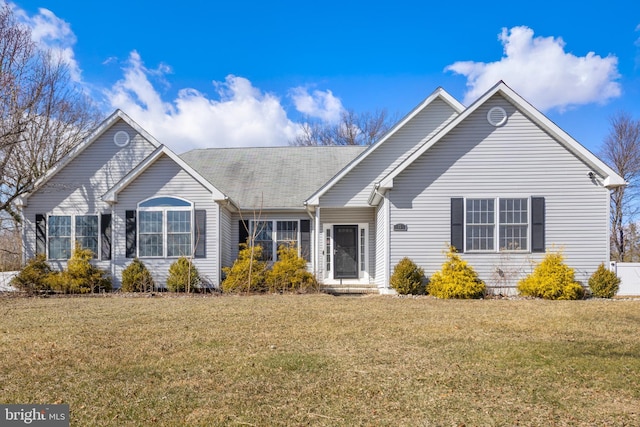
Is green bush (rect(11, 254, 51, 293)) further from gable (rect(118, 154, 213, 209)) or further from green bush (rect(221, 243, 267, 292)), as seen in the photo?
green bush (rect(221, 243, 267, 292))

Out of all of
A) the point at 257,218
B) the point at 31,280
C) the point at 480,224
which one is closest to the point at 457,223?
the point at 480,224

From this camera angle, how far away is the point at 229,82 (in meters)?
22.9

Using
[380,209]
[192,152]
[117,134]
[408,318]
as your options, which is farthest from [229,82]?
[408,318]

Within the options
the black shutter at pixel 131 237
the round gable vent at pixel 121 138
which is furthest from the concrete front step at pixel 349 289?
the round gable vent at pixel 121 138

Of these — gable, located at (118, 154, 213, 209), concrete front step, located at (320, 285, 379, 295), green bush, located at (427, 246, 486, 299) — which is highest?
gable, located at (118, 154, 213, 209)

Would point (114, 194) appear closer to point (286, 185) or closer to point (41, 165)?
point (286, 185)

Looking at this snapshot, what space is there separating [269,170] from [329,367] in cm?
1449

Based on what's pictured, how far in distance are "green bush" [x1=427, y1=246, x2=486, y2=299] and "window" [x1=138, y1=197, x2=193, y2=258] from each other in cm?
783

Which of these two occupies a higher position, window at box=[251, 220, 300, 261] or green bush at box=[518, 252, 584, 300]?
window at box=[251, 220, 300, 261]

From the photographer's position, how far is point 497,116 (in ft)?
44.7

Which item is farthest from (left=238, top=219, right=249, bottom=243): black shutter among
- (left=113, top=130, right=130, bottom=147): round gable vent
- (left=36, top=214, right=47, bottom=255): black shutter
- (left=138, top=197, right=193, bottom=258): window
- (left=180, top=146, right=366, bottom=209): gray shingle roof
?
(left=36, top=214, right=47, bottom=255): black shutter

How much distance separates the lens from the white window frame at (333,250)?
55.5ft

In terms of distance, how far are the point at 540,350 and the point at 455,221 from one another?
24.8 feet

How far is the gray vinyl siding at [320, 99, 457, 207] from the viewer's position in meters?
15.7
